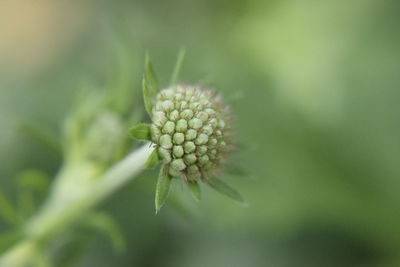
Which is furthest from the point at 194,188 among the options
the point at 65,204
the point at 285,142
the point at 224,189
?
the point at 285,142

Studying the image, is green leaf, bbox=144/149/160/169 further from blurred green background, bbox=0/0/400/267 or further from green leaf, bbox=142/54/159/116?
blurred green background, bbox=0/0/400/267

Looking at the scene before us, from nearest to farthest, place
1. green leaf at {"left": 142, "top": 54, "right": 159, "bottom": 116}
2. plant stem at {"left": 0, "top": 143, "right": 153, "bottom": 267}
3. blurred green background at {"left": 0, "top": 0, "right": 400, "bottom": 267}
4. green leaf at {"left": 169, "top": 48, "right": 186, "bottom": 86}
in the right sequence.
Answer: green leaf at {"left": 142, "top": 54, "right": 159, "bottom": 116} < green leaf at {"left": 169, "top": 48, "right": 186, "bottom": 86} < plant stem at {"left": 0, "top": 143, "right": 153, "bottom": 267} < blurred green background at {"left": 0, "top": 0, "right": 400, "bottom": 267}

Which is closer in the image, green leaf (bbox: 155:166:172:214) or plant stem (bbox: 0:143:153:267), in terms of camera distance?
green leaf (bbox: 155:166:172:214)

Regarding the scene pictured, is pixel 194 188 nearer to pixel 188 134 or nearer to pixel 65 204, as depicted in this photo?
pixel 188 134

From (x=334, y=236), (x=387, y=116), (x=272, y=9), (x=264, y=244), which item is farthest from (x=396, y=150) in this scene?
(x=272, y=9)

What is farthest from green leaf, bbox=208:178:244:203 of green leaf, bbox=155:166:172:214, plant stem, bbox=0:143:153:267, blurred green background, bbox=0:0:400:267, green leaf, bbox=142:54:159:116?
blurred green background, bbox=0:0:400:267

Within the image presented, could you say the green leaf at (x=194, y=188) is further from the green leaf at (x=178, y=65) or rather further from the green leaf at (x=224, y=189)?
the green leaf at (x=178, y=65)

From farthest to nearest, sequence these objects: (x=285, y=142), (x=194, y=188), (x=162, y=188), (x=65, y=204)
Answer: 1. (x=285, y=142)
2. (x=65, y=204)
3. (x=194, y=188)
4. (x=162, y=188)
